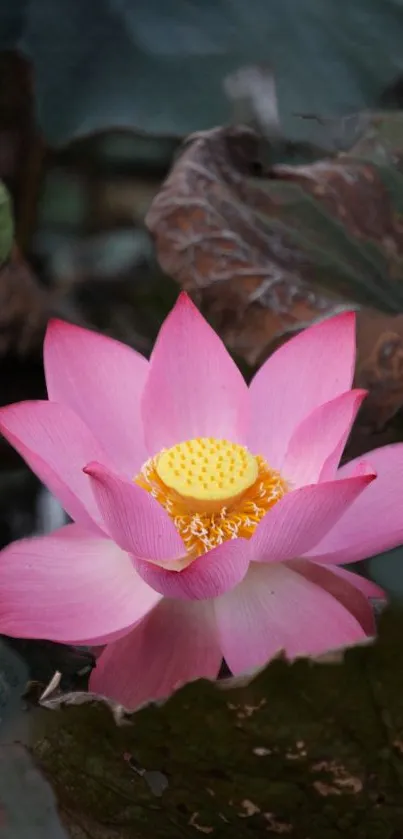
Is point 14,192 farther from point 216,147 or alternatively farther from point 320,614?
point 320,614

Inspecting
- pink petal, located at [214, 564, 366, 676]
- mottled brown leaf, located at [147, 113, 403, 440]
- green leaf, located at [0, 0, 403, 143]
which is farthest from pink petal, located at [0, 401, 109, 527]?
green leaf, located at [0, 0, 403, 143]

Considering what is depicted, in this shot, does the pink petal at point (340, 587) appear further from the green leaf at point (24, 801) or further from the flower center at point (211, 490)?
the green leaf at point (24, 801)

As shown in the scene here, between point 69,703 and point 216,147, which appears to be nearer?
point 69,703

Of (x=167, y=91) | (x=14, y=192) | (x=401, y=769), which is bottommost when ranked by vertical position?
(x=14, y=192)

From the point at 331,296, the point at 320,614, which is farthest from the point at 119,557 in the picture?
the point at 331,296

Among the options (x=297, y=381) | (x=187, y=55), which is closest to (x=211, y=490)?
(x=297, y=381)

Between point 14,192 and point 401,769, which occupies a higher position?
point 401,769

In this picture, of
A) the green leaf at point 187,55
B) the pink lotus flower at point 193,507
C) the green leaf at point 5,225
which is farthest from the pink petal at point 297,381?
the green leaf at point 187,55
